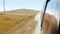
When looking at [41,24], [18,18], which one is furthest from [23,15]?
[41,24]

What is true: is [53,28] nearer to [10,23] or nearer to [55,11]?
[55,11]

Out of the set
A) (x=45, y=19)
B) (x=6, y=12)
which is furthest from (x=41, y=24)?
(x=6, y=12)

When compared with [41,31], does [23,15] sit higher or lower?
higher

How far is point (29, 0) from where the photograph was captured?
94cm

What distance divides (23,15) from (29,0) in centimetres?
11

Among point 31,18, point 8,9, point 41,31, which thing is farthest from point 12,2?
point 41,31

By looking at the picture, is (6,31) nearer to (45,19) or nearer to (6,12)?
(6,12)

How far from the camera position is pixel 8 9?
934 millimetres

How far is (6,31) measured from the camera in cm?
91

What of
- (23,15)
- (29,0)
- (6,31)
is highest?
(29,0)

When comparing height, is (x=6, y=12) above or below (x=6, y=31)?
above

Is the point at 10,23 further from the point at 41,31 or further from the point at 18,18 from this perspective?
the point at 41,31

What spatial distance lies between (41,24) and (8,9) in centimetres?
25

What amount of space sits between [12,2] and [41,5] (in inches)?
8.0
